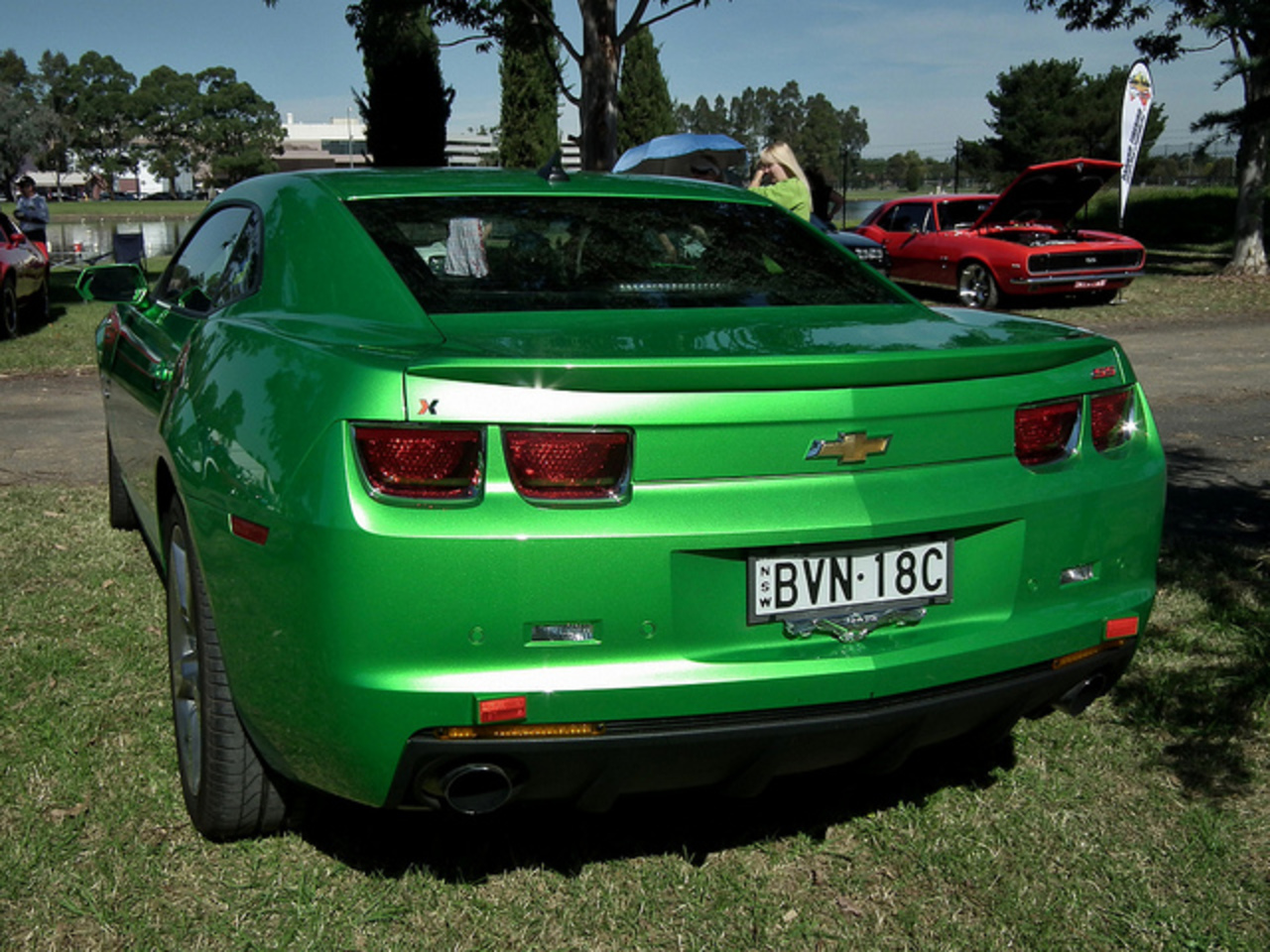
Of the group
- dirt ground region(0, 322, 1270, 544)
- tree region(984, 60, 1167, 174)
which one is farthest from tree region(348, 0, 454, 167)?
tree region(984, 60, 1167, 174)

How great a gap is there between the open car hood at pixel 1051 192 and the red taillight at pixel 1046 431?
1144 centimetres

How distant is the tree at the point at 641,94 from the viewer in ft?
151

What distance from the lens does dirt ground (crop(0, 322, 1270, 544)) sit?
19.0 feet

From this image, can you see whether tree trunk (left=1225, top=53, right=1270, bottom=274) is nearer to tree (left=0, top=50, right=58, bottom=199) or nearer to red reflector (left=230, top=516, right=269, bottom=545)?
red reflector (left=230, top=516, right=269, bottom=545)

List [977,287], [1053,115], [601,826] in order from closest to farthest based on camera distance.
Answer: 1. [601,826]
2. [977,287]
3. [1053,115]

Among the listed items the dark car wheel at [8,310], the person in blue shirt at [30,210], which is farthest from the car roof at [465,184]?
the person in blue shirt at [30,210]

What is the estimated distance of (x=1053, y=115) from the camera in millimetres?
57750

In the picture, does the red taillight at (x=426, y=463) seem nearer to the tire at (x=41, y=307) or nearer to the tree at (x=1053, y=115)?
the tire at (x=41, y=307)

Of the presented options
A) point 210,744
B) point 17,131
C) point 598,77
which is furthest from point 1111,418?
point 17,131

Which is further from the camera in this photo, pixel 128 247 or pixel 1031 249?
pixel 128 247

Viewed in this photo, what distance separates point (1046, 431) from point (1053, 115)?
199 feet

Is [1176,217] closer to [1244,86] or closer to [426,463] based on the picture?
[1244,86]

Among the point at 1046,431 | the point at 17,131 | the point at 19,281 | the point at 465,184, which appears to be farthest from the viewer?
the point at 17,131

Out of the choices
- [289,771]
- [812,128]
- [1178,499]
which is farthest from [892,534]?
[812,128]
